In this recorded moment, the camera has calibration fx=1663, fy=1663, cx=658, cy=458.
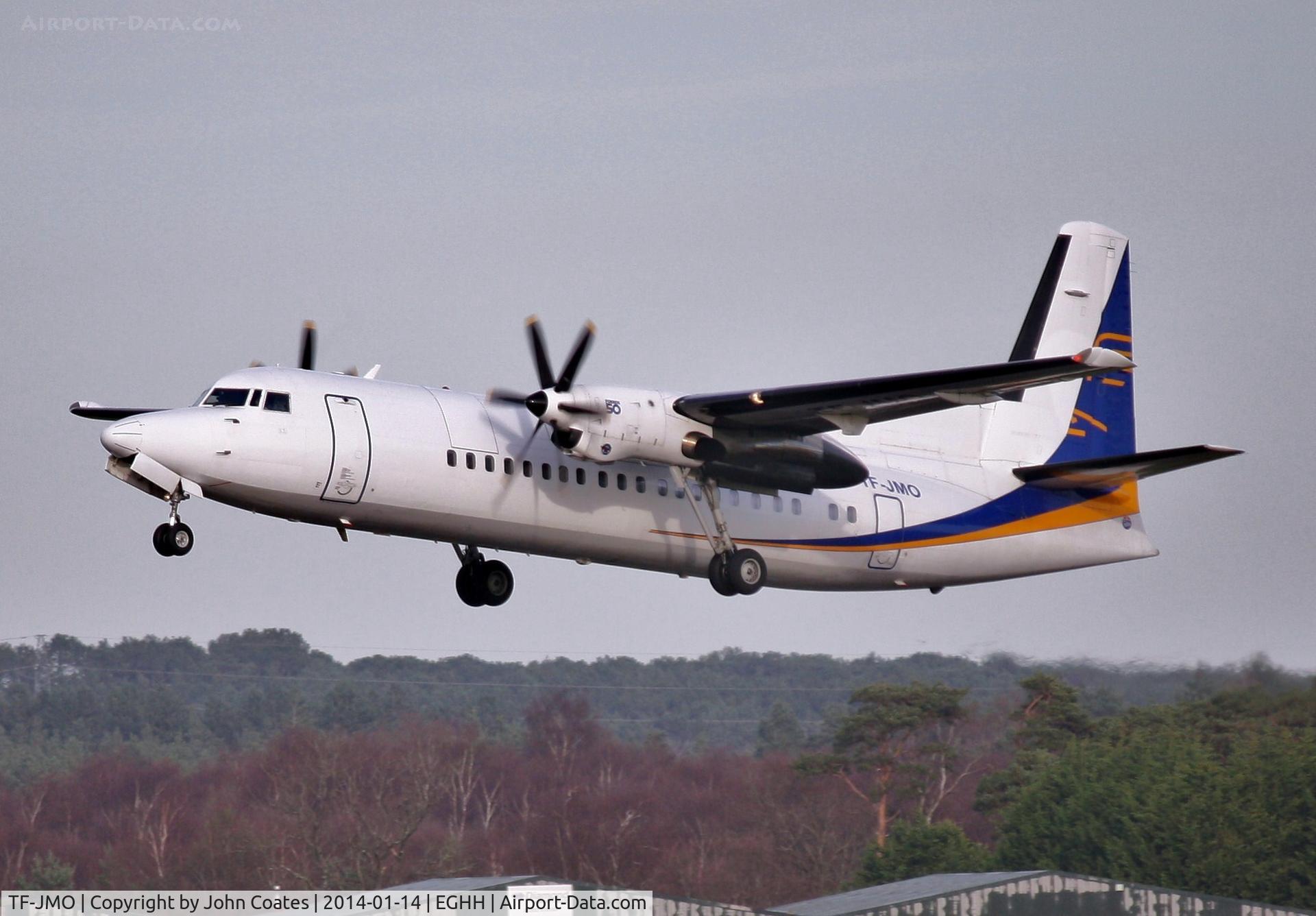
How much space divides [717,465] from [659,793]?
23275 mm

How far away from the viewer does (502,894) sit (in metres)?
24.4

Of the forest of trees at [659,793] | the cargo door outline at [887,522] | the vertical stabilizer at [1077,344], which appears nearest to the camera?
the cargo door outline at [887,522]

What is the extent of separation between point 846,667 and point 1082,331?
28628 mm

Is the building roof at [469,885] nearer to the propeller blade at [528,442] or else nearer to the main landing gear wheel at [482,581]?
the main landing gear wheel at [482,581]

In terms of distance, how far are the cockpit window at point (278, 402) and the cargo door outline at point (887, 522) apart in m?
8.02

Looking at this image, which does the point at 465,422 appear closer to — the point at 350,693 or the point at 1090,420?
the point at 1090,420

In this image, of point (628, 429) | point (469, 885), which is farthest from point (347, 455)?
point (469, 885)

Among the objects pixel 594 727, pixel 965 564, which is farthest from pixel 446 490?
pixel 594 727

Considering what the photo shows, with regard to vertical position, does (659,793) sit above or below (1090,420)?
below

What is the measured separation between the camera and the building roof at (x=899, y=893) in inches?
1101

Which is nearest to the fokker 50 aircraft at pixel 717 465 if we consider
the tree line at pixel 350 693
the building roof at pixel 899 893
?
the building roof at pixel 899 893

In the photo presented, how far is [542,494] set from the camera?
19234 mm

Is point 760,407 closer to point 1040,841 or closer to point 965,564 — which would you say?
point 965,564

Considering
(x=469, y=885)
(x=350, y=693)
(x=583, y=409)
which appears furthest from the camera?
(x=350, y=693)
